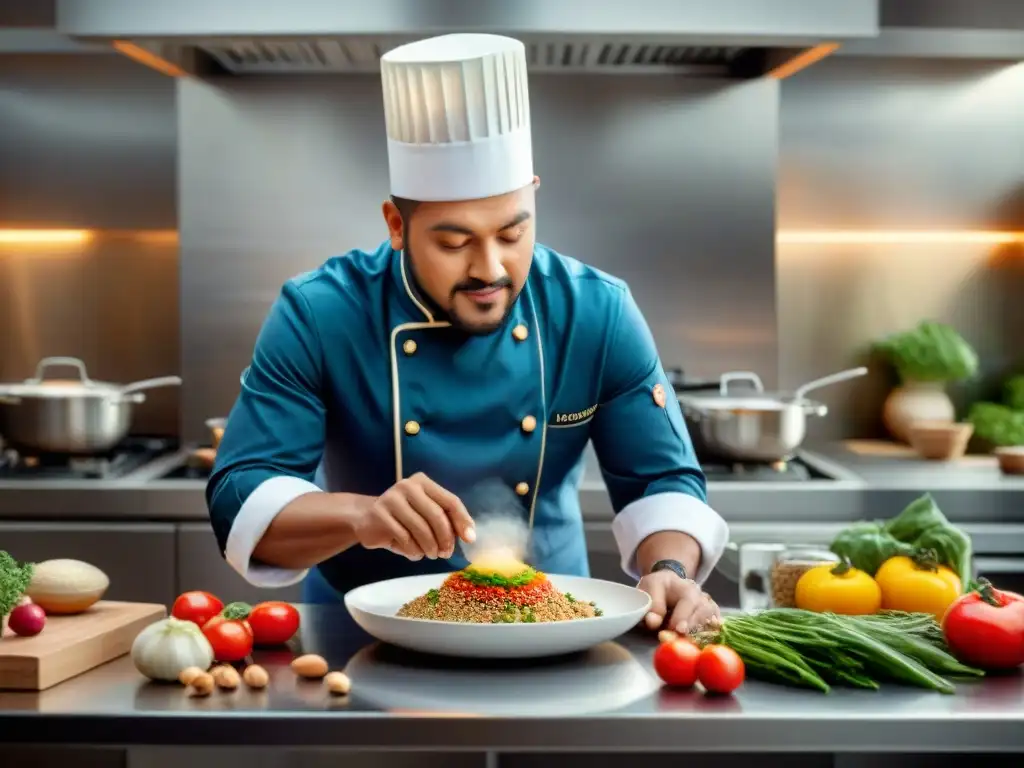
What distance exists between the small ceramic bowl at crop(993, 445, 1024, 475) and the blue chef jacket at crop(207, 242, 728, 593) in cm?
166

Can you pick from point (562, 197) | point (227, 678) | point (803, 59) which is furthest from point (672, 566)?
point (562, 197)

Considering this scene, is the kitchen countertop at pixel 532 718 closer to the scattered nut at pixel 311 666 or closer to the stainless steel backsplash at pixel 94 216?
the scattered nut at pixel 311 666

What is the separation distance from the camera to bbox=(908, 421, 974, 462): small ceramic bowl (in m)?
3.64

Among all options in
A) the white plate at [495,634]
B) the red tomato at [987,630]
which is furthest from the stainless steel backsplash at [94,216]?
the red tomato at [987,630]

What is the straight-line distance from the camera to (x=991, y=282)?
4.04m

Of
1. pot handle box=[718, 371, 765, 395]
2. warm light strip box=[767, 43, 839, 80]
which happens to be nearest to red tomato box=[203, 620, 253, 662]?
warm light strip box=[767, 43, 839, 80]

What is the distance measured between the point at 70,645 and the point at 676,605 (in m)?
0.74

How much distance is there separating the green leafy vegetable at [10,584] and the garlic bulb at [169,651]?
175mm

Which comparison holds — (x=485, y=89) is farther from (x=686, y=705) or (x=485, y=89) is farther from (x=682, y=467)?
(x=686, y=705)

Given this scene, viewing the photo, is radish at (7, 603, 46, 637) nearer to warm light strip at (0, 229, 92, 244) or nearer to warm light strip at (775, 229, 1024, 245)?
warm light strip at (0, 229, 92, 244)

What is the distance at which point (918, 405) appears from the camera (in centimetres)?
391

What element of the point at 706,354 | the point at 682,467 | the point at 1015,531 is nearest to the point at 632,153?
the point at 706,354

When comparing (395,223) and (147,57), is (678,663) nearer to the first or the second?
(395,223)

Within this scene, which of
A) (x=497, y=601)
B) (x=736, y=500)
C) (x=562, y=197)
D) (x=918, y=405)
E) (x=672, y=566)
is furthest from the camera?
(x=918, y=405)
